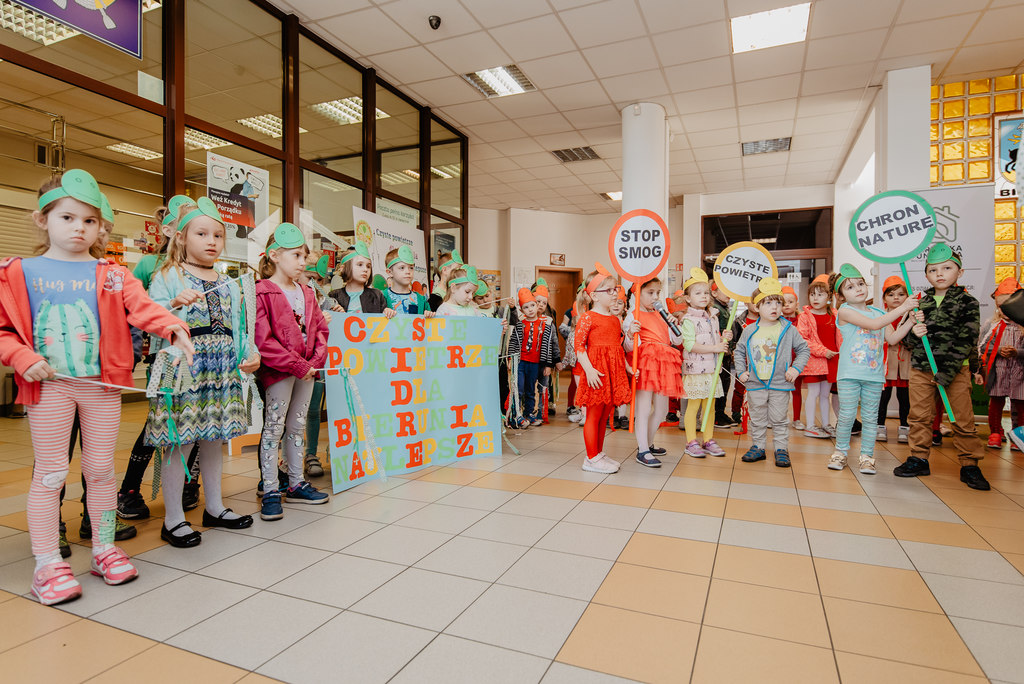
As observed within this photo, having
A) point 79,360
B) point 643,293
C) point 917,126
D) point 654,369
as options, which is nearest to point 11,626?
point 79,360

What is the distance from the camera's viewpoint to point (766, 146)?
810cm

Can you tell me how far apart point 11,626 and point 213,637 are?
672 millimetres

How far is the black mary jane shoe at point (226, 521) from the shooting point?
2.54 metres

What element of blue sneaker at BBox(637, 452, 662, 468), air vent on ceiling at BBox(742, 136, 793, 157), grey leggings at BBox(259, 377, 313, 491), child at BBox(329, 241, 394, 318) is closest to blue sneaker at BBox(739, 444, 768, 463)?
blue sneaker at BBox(637, 452, 662, 468)

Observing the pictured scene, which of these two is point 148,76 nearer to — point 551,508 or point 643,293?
point 643,293

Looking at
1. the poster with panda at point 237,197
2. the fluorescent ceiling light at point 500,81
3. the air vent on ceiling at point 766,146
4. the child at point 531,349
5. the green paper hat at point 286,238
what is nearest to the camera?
the green paper hat at point 286,238

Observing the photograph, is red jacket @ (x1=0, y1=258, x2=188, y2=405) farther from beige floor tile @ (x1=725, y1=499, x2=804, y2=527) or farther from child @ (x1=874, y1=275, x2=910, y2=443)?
child @ (x1=874, y1=275, x2=910, y2=443)

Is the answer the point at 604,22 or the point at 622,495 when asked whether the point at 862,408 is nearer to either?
the point at 622,495

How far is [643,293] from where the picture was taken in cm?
386

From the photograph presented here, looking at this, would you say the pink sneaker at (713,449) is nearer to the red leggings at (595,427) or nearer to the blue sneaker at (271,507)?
the red leggings at (595,427)

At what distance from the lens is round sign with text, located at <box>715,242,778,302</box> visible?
388cm

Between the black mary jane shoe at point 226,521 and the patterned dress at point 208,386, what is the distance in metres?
0.43

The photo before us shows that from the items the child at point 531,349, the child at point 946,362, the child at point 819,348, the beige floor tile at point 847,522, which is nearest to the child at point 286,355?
the beige floor tile at point 847,522

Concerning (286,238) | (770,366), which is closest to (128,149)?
(286,238)
